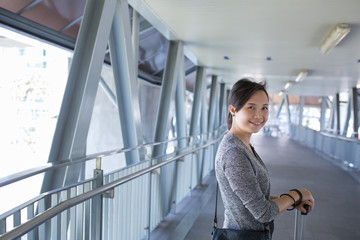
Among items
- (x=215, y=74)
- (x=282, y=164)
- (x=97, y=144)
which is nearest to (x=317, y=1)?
(x=282, y=164)

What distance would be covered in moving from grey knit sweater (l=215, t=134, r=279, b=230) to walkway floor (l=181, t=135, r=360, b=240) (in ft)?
8.31

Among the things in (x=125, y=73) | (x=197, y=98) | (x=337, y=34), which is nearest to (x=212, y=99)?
(x=197, y=98)

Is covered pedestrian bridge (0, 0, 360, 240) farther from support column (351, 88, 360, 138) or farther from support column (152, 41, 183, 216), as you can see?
support column (351, 88, 360, 138)

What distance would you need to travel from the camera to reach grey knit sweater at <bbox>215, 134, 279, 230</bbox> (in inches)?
51.9

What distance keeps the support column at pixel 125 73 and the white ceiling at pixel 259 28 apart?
12.5 inches

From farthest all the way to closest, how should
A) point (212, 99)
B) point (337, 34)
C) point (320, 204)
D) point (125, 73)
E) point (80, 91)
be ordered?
point (212, 99), point (320, 204), point (337, 34), point (125, 73), point (80, 91)

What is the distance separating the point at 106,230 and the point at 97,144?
43.3ft

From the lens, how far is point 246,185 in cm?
131

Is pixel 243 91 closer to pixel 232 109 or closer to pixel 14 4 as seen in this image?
pixel 232 109

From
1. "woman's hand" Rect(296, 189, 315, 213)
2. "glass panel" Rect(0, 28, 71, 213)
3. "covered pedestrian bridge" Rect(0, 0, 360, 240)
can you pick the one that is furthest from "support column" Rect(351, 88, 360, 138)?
"woman's hand" Rect(296, 189, 315, 213)

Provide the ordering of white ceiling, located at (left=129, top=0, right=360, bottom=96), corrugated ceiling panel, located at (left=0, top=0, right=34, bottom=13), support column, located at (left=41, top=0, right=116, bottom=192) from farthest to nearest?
corrugated ceiling panel, located at (left=0, top=0, right=34, bottom=13) → white ceiling, located at (left=129, top=0, right=360, bottom=96) → support column, located at (left=41, top=0, right=116, bottom=192)

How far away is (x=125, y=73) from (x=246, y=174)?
326 centimetres

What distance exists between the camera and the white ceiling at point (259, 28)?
3879 millimetres

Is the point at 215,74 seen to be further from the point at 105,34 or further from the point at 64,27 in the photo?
the point at 105,34
